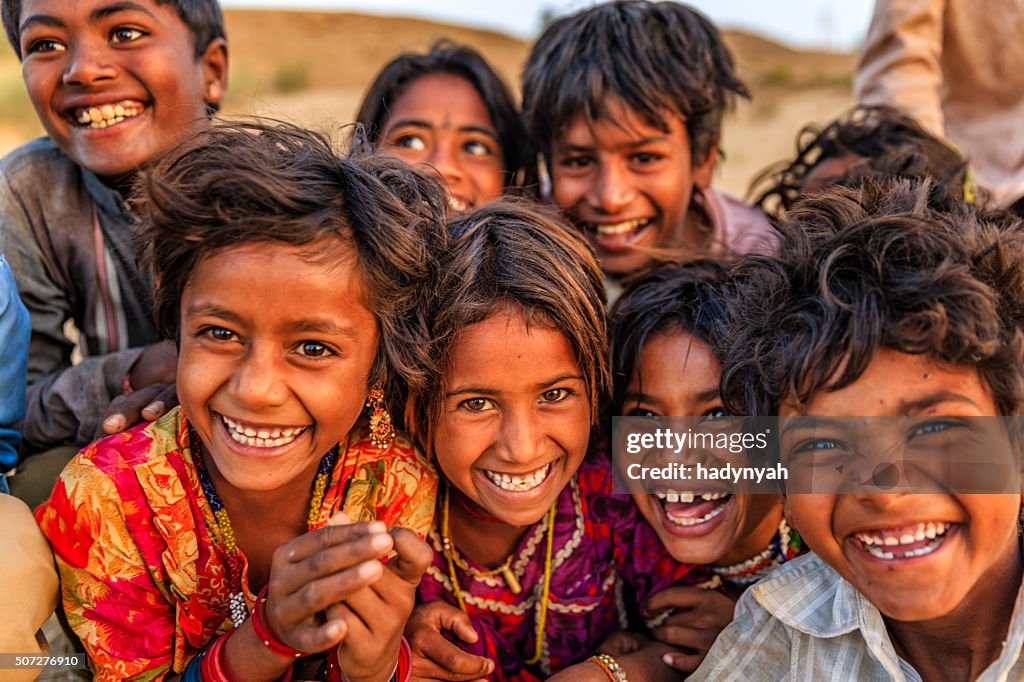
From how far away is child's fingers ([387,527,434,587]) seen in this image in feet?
6.16

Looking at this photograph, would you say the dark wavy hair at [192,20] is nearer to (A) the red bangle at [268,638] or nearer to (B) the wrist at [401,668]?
(A) the red bangle at [268,638]

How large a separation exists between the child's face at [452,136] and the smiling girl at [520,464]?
898 mm

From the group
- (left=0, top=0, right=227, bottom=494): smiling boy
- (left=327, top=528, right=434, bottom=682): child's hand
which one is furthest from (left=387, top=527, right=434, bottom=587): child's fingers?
(left=0, top=0, right=227, bottom=494): smiling boy

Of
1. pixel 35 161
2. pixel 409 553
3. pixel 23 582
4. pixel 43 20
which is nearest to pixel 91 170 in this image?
pixel 35 161

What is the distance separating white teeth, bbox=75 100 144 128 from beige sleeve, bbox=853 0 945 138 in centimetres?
296

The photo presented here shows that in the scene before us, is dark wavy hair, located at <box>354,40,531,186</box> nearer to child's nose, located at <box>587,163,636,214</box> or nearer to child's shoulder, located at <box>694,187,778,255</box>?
child's nose, located at <box>587,163,636,214</box>

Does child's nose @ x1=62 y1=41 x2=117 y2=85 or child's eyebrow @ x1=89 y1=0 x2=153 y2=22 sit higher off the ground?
child's eyebrow @ x1=89 y1=0 x2=153 y2=22

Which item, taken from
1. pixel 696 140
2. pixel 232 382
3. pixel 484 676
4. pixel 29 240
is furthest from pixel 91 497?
pixel 696 140

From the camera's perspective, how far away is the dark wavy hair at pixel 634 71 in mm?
3385

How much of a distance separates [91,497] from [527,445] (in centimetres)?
103

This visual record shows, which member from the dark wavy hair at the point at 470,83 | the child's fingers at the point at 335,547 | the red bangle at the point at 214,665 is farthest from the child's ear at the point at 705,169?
the red bangle at the point at 214,665

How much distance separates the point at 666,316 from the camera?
2576 millimetres

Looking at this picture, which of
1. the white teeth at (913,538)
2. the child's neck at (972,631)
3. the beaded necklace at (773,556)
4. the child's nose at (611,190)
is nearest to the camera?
the white teeth at (913,538)

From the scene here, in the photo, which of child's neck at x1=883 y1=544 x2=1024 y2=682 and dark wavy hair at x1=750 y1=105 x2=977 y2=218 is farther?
dark wavy hair at x1=750 y1=105 x2=977 y2=218
